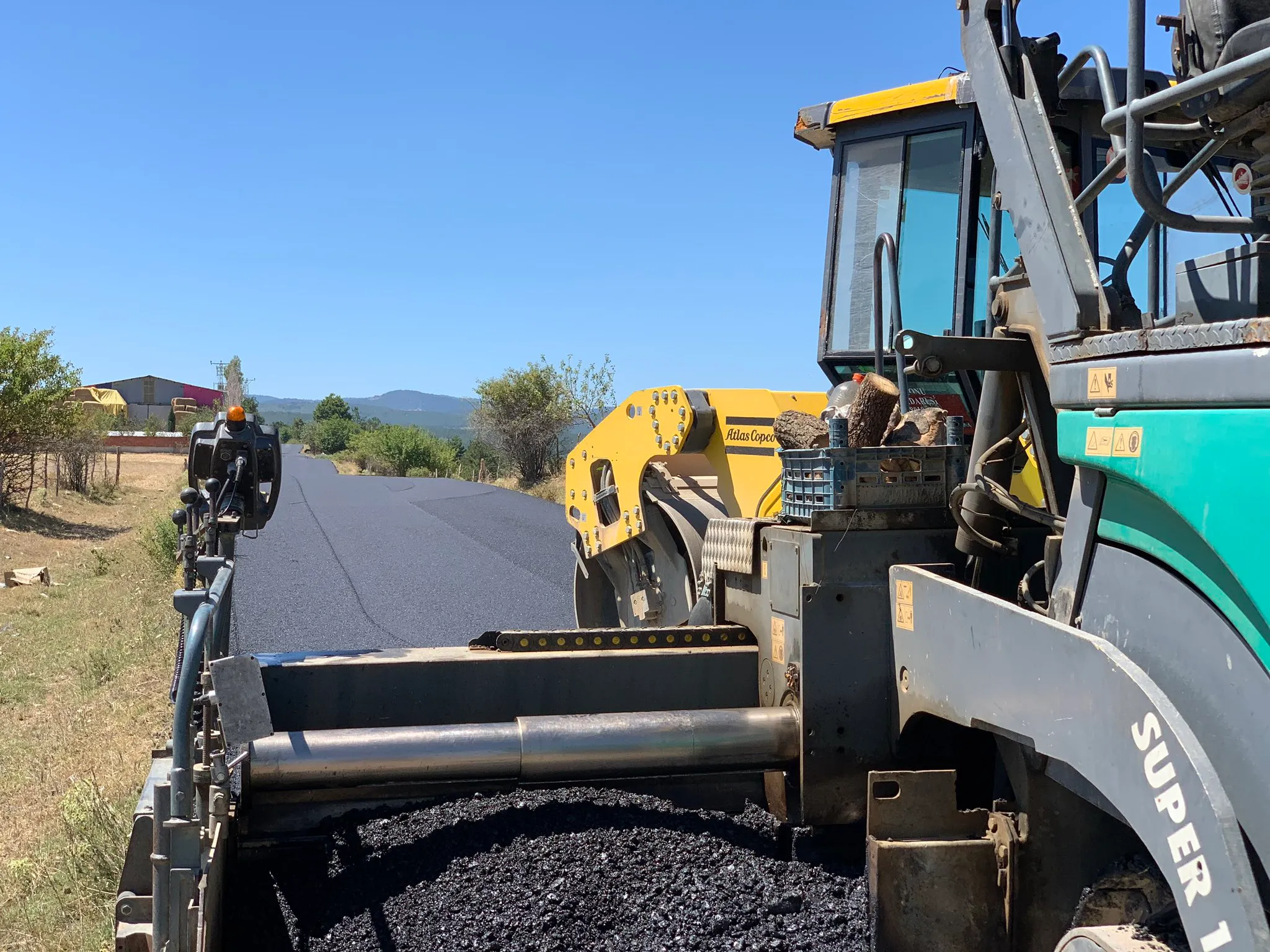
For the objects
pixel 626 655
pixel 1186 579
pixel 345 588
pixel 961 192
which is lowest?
pixel 345 588

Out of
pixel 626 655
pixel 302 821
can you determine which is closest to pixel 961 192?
pixel 626 655

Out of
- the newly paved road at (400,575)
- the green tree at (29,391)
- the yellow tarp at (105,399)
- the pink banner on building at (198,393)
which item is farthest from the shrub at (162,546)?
the pink banner on building at (198,393)

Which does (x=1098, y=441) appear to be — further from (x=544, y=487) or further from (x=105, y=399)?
(x=105, y=399)

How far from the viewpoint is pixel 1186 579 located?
6.24 feet

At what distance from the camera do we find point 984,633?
2.52m

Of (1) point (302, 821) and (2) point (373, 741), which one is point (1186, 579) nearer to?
(2) point (373, 741)

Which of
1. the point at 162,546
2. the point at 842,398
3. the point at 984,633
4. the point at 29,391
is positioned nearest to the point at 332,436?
the point at 29,391

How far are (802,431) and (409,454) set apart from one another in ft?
145

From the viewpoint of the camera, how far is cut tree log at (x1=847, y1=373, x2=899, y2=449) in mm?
3545

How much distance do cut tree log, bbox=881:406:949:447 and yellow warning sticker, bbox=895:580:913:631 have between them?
50 cm

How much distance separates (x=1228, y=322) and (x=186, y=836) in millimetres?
2256

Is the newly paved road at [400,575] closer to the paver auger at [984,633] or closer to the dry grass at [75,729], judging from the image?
the dry grass at [75,729]

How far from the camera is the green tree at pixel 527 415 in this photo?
37344 mm

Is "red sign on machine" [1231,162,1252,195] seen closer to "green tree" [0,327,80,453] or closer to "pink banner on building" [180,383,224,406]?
"green tree" [0,327,80,453]
